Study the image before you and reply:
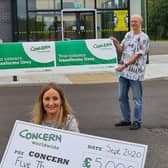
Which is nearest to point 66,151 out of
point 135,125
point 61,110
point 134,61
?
point 61,110

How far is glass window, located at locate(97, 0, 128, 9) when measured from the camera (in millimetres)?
21609

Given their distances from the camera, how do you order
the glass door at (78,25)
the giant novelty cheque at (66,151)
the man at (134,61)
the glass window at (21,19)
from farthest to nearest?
the glass door at (78,25) < the glass window at (21,19) < the man at (134,61) < the giant novelty cheque at (66,151)

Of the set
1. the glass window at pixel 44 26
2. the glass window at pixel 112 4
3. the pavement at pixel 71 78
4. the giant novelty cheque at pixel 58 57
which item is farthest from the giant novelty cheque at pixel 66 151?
the glass window at pixel 112 4

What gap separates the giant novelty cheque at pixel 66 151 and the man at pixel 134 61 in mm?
4747

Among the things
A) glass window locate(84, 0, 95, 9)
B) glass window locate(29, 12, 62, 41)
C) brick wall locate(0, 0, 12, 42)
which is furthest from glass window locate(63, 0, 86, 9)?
brick wall locate(0, 0, 12, 42)

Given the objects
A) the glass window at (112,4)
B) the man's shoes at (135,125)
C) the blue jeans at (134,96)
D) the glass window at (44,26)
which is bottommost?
the man's shoes at (135,125)

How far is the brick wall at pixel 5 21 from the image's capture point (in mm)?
21000

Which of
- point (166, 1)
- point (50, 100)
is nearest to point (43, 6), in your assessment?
point (50, 100)

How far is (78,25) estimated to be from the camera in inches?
859

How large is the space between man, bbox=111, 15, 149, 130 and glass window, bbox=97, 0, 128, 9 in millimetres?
13330

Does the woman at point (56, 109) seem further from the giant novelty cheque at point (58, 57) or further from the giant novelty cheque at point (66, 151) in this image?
the giant novelty cheque at point (58, 57)

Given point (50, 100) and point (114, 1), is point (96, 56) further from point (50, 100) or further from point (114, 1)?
point (50, 100)

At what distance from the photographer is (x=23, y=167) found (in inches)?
147

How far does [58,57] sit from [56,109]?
39.4 ft
